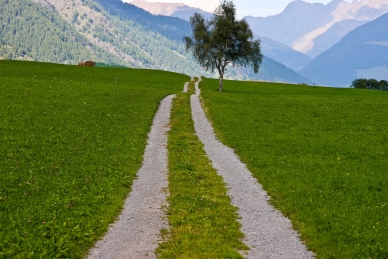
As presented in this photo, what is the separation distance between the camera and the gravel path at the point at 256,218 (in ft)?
42.3

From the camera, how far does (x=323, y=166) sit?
23.6m

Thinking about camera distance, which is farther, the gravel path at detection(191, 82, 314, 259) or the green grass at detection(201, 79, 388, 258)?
the green grass at detection(201, 79, 388, 258)

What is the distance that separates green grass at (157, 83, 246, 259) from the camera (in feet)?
41.3

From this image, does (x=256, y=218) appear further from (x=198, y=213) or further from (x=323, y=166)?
(x=323, y=166)

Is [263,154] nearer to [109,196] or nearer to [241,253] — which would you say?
[109,196]

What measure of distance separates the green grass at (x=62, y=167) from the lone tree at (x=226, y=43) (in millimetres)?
40171

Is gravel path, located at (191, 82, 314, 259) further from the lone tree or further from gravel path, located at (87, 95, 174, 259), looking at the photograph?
the lone tree

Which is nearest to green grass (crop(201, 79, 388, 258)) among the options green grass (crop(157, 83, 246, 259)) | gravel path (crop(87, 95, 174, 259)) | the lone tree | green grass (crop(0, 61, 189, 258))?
green grass (crop(157, 83, 246, 259))

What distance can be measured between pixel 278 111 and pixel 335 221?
35065 millimetres

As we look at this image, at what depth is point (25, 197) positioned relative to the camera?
16172 mm

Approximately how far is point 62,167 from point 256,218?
37.6ft

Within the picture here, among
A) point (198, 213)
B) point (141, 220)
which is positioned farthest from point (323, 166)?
point (141, 220)

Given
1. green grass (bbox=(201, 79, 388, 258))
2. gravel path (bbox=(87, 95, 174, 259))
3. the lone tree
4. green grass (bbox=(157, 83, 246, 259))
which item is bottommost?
gravel path (bbox=(87, 95, 174, 259))

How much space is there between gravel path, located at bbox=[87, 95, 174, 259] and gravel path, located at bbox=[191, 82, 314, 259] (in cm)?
346
